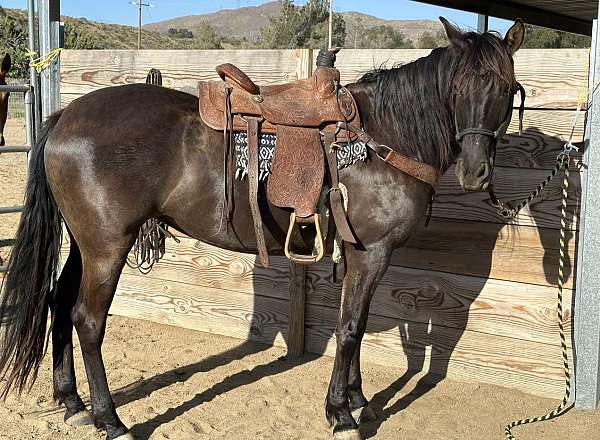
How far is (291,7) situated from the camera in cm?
3369

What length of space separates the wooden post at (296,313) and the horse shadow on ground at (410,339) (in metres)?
0.05

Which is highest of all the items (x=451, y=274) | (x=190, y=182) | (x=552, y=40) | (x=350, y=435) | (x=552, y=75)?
(x=552, y=40)

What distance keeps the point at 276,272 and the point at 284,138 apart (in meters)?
1.58

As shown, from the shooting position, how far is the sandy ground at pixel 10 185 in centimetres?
733

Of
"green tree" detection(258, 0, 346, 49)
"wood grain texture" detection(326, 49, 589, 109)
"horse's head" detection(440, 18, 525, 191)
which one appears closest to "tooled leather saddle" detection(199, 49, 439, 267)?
"horse's head" detection(440, 18, 525, 191)

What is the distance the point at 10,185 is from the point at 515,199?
7.96m

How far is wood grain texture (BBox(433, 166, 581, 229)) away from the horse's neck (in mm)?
704

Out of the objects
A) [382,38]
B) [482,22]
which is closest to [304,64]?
[482,22]

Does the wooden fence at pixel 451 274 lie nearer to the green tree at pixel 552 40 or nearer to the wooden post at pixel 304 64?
the wooden post at pixel 304 64

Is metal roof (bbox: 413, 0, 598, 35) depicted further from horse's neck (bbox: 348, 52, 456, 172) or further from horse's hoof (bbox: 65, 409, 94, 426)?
horse's hoof (bbox: 65, 409, 94, 426)

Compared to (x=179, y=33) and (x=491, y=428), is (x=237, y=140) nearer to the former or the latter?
(x=491, y=428)

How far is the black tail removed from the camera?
3.17 m

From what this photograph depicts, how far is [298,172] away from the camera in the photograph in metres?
2.94

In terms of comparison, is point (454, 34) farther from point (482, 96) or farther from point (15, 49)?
point (15, 49)
